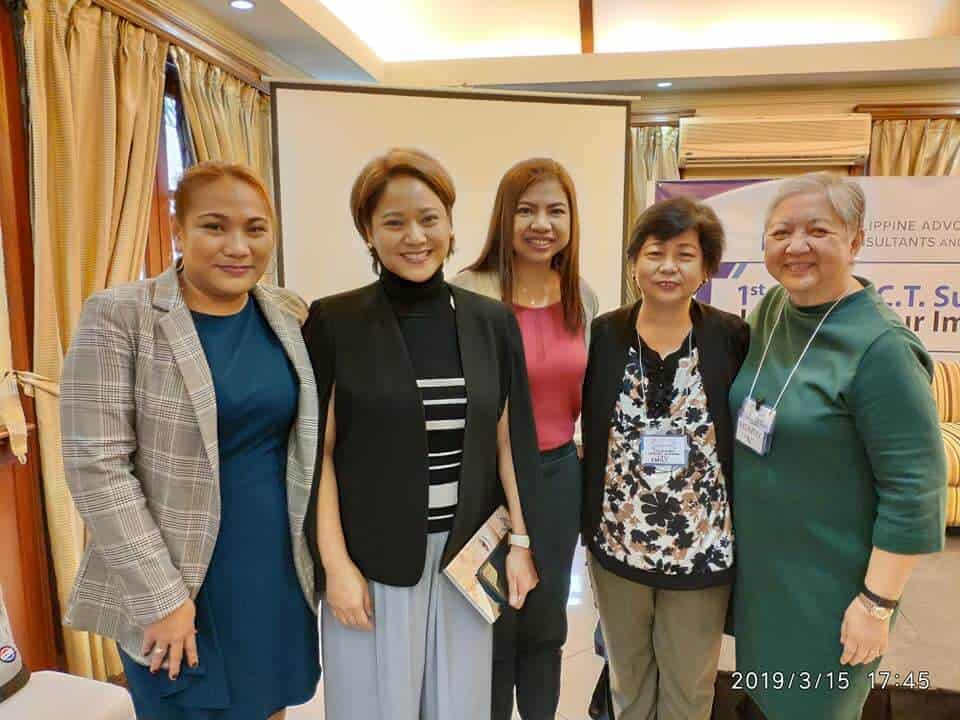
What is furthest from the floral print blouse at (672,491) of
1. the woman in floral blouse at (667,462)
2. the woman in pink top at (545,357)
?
the woman in pink top at (545,357)

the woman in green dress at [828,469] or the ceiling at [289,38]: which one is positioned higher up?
the ceiling at [289,38]

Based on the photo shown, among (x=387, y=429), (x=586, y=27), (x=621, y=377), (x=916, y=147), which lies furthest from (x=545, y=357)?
(x=916, y=147)

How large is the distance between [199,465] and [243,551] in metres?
0.19

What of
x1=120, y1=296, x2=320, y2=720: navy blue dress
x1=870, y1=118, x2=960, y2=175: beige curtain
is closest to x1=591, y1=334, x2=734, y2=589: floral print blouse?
x1=120, y1=296, x2=320, y2=720: navy blue dress

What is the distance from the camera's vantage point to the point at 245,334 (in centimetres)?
117

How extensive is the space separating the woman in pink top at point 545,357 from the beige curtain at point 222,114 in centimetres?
153

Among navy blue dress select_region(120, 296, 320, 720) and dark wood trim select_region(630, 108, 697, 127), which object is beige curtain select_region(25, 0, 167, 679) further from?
dark wood trim select_region(630, 108, 697, 127)

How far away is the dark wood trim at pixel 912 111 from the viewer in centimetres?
425

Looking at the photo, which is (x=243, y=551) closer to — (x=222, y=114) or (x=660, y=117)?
(x=222, y=114)

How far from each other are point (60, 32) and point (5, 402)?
4.20ft

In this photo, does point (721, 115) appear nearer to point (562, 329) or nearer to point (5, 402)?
point (562, 329)

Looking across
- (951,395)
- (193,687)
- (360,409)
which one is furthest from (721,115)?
(193,687)

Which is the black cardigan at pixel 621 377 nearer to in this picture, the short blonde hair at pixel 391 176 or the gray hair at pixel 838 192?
the gray hair at pixel 838 192

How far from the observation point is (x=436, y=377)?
114cm
